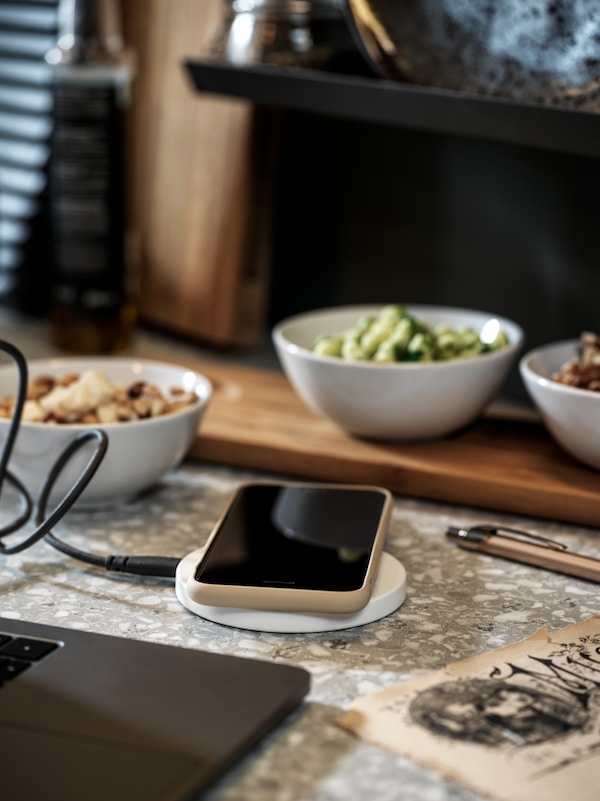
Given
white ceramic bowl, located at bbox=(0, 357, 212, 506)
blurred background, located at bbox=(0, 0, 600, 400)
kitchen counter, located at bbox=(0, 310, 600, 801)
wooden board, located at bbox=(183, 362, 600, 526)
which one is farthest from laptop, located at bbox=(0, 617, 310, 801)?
blurred background, located at bbox=(0, 0, 600, 400)

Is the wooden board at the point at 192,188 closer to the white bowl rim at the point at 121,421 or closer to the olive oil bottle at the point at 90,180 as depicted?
the olive oil bottle at the point at 90,180

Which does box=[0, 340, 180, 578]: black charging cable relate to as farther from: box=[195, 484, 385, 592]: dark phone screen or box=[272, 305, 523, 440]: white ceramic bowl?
box=[272, 305, 523, 440]: white ceramic bowl

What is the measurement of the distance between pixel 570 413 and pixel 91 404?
16.0 inches

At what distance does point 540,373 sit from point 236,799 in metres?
0.60

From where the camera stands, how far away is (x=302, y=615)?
72 centimetres

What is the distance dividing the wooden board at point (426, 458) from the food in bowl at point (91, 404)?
0.33ft

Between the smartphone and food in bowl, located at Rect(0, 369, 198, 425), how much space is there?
0.39 ft

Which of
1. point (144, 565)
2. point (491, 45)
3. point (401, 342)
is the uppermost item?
point (491, 45)

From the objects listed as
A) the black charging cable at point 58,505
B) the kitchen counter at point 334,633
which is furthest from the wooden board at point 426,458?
the black charging cable at point 58,505

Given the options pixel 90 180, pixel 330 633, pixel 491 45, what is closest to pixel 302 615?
pixel 330 633

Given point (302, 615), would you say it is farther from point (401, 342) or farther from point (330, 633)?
point (401, 342)

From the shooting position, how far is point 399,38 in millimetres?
1065

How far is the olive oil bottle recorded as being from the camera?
1336 millimetres

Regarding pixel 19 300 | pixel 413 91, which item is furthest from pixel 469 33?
pixel 19 300
